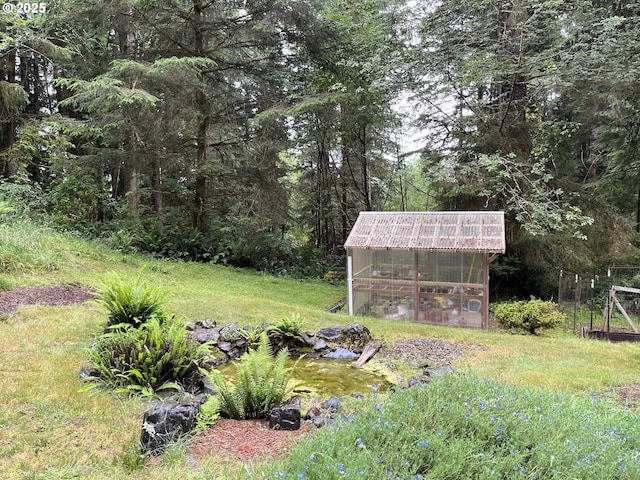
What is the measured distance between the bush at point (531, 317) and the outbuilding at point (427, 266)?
0.43 metres

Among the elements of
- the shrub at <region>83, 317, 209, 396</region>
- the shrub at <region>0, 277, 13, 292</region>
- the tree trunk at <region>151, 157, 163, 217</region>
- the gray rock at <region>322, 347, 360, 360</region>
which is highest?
the tree trunk at <region>151, 157, 163, 217</region>

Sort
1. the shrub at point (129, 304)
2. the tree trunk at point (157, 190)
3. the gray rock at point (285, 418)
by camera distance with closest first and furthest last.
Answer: the gray rock at point (285, 418) < the shrub at point (129, 304) < the tree trunk at point (157, 190)

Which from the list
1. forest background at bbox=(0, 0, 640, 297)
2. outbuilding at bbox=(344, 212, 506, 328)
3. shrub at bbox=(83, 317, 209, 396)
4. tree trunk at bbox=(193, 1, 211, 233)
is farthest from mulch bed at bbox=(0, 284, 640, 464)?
tree trunk at bbox=(193, 1, 211, 233)

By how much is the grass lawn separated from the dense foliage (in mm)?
628

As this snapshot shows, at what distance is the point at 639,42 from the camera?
8.92 meters

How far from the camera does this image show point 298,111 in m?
11.6

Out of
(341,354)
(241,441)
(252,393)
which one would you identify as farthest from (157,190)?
(241,441)

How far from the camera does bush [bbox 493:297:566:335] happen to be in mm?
8062

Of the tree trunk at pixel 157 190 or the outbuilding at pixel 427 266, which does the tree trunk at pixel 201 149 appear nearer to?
the tree trunk at pixel 157 190

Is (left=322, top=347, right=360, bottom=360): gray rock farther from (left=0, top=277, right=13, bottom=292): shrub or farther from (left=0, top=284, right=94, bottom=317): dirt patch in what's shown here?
(left=0, top=277, right=13, bottom=292): shrub

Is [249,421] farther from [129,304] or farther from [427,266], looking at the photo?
[427,266]

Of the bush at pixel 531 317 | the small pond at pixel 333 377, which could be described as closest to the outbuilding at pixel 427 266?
the bush at pixel 531 317

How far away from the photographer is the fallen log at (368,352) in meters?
5.83

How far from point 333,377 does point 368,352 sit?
919mm
